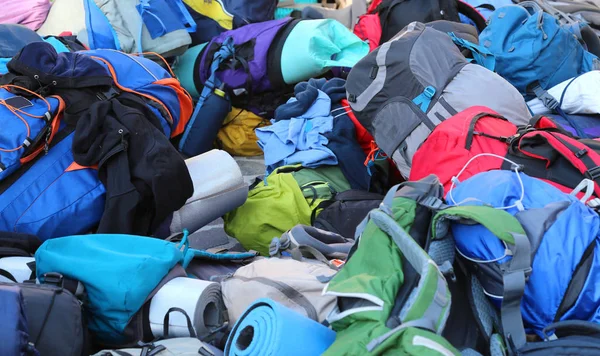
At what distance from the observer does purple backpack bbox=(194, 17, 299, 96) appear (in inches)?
124

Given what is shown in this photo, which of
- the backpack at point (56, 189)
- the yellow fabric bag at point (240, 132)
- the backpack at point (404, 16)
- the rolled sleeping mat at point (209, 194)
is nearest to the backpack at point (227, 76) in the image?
the yellow fabric bag at point (240, 132)

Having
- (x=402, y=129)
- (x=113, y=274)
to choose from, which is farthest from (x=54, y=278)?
(x=402, y=129)

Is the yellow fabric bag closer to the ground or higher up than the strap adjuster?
closer to the ground

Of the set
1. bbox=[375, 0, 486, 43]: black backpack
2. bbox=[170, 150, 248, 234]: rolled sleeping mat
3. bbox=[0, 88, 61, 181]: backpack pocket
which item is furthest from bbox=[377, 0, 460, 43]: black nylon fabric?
bbox=[0, 88, 61, 181]: backpack pocket

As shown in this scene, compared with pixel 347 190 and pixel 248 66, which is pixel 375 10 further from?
pixel 347 190

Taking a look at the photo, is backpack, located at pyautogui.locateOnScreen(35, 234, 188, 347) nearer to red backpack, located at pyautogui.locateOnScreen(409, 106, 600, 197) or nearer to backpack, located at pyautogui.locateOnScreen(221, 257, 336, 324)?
backpack, located at pyautogui.locateOnScreen(221, 257, 336, 324)

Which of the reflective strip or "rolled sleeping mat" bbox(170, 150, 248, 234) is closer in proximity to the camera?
the reflective strip

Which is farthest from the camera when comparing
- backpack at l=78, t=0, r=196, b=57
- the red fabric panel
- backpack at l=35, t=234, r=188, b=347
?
backpack at l=78, t=0, r=196, b=57

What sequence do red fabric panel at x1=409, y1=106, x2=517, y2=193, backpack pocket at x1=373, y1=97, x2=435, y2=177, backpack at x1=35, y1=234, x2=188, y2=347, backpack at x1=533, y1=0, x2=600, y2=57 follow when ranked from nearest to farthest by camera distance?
backpack at x1=35, y1=234, x2=188, y2=347 → red fabric panel at x1=409, y1=106, x2=517, y2=193 → backpack pocket at x1=373, y1=97, x2=435, y2=177 → backpack at x1=533, y1=0, x2=600, y2=57

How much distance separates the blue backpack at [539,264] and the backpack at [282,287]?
39 cm

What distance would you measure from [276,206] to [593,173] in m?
1.18

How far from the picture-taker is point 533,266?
4.65 feet

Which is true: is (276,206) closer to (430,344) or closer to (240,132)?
(240,132)

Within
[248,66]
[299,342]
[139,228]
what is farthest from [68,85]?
[299,342]
